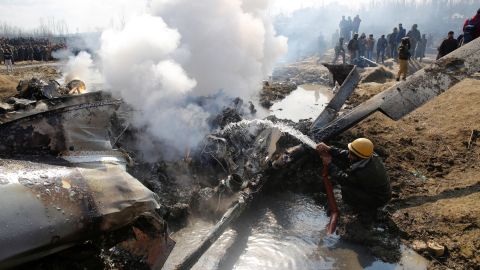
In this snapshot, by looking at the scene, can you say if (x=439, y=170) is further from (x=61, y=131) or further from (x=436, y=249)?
(x=61, y=131)

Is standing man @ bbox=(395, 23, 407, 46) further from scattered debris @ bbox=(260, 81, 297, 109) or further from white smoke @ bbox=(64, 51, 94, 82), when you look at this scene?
white smoke @ bbox=(64, 51, 94, 82)

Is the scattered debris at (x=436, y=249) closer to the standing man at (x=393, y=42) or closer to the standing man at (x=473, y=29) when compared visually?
the standing man at (x=473, y=29)

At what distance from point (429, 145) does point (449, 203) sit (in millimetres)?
2353

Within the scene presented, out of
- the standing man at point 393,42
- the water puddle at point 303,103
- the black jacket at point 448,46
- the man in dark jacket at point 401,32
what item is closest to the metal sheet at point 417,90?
the water puddle at point 303,103

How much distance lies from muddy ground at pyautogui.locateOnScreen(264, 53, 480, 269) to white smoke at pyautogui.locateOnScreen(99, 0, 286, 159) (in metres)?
3.39

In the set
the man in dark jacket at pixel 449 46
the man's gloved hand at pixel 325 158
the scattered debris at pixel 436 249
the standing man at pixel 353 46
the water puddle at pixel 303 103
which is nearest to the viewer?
the scattered debris at pixel 436 249

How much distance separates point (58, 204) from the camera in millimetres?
2635

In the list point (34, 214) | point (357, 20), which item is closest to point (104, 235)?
point (34, 214)

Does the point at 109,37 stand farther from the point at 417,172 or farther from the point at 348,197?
the point at 417,172

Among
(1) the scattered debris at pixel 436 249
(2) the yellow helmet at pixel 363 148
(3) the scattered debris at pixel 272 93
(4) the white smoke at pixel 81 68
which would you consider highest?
(4) the white smoke at pixel 81 68

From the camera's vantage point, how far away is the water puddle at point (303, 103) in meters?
11.0

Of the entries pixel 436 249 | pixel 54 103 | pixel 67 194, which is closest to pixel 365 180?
pixel 436 249

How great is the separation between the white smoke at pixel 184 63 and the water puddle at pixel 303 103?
4.36 ft

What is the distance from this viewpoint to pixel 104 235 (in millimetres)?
2918
